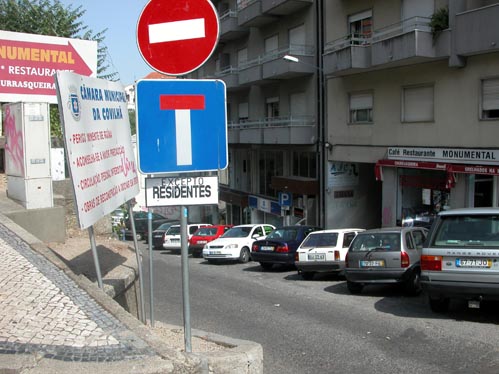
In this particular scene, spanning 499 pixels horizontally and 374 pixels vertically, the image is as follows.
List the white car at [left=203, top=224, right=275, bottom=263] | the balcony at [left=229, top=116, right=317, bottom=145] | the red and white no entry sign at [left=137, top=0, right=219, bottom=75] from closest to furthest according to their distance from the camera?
the red and white no entry sign at [left=137, top=0, right=219, bottom=75]
the white car at [left=203, top=224, right=275, bottom=263]
the balcony at [left=229, top=116, right=317, bottom=145]

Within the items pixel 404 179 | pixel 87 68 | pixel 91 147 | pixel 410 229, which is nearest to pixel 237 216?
pixel 404 179

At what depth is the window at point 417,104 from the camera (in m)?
19.8

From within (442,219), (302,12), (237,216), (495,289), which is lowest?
(237,216)

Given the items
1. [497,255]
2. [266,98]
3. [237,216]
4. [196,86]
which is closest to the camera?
[196,86]

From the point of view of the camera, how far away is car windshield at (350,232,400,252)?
12.8m

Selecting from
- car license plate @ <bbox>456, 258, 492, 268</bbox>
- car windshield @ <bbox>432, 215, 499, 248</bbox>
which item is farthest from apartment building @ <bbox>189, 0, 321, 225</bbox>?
car license plate @ <bbox>456, 258, 492, 268</bbox>

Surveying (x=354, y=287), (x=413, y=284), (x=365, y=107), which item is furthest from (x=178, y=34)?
(x=365, y=107)

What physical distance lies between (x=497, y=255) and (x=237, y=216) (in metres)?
30.3

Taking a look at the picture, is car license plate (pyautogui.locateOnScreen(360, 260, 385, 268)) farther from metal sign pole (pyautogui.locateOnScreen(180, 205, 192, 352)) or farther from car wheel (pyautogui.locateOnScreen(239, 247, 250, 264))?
car wheel (pyautogui.locateOnScreen(239, 247, 250, 264))

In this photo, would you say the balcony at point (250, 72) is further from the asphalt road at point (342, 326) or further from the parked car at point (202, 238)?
the asphalt road at point (342, 326)

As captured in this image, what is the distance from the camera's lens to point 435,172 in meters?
20.2

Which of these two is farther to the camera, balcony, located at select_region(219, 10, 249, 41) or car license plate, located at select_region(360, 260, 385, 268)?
balcony, located at select_region(219, 10, 249, 41)

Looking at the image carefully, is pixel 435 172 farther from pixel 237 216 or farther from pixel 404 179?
pixel 237 216

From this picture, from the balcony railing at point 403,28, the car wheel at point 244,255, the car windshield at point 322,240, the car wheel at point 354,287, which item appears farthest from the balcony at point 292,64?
the car wheel at point 354,287
